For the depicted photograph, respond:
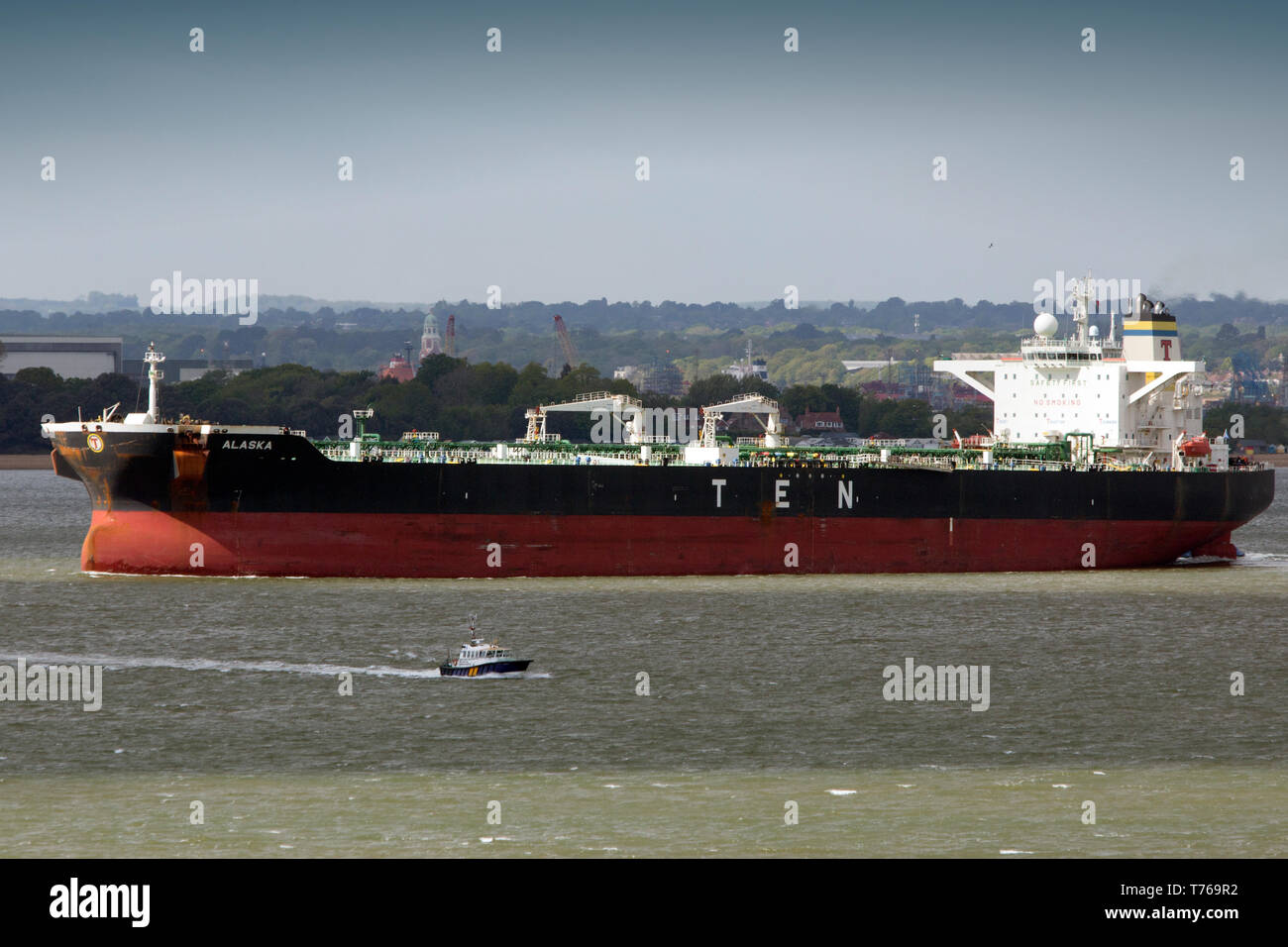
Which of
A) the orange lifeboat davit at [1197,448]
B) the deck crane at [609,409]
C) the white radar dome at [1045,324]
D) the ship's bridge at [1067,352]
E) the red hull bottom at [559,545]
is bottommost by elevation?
the red hull bottom at [559,545]

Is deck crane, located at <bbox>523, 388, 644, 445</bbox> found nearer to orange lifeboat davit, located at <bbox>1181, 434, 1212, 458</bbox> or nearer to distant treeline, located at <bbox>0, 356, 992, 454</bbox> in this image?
orange lifeboat davit, located at <bbox>1181, 434, 1212, 458</bbox>

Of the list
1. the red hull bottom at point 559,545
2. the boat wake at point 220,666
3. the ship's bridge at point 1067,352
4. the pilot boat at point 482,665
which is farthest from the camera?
the ship's bridge at point 1067,352

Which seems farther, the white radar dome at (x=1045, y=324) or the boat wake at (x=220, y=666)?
the white radar dome at (x=1045, y=324)

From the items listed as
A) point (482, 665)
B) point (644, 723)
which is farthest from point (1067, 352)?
point (644, 723)

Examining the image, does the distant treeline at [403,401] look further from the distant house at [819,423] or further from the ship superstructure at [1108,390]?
the ship superstructure at [1108,390]

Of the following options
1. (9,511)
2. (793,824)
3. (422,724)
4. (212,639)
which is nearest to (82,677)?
(212,639)

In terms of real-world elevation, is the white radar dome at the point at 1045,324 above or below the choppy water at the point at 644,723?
above

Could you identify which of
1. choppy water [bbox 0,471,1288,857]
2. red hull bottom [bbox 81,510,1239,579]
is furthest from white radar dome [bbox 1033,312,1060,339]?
choppy water [bbox 0,471,1288,857]

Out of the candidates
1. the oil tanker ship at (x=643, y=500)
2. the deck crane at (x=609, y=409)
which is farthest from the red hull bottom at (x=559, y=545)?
the deck crane at (x=609, y=409)
